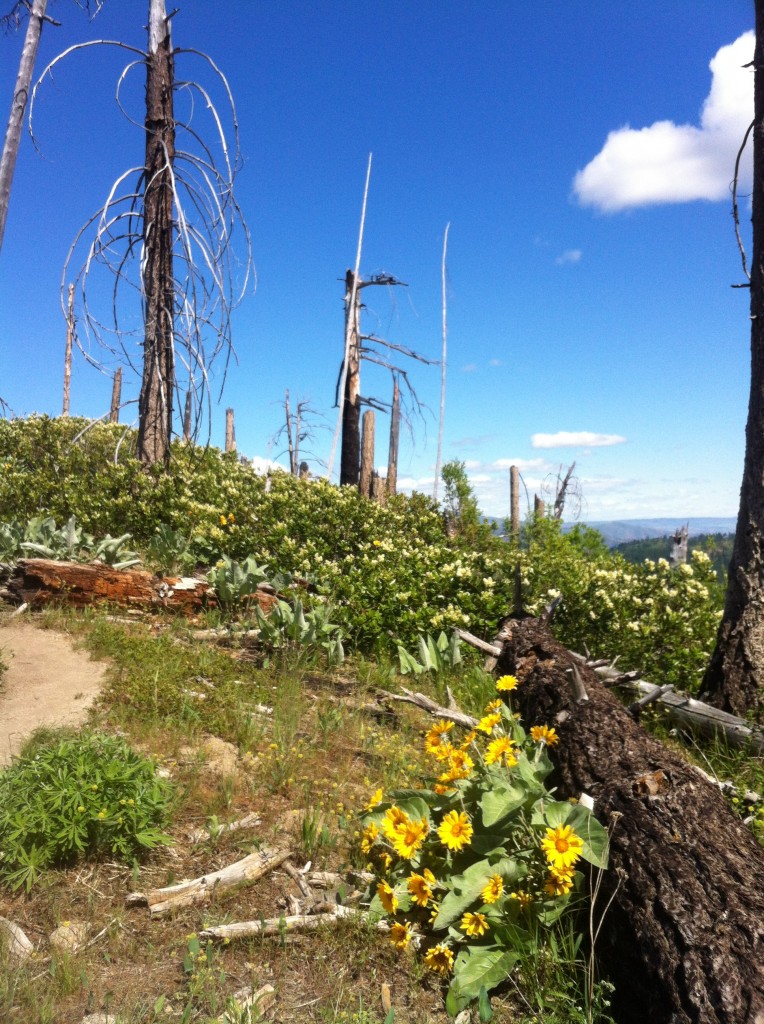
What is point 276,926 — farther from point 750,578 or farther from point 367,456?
point 367,456

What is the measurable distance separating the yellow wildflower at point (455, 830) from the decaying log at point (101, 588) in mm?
4650

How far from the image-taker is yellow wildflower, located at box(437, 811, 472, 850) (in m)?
2.76

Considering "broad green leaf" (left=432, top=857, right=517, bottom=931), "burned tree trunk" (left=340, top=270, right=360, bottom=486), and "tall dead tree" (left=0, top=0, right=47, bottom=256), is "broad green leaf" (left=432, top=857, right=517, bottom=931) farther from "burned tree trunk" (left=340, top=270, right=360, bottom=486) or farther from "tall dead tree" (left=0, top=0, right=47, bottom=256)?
"burned tree trunk" (left=340, top=270, right=360, bottom=486)

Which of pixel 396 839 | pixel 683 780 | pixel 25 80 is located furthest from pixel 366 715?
pixel 25 80

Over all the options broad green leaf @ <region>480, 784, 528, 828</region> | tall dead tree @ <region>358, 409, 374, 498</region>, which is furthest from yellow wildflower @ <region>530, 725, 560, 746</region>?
tall dead tree @ <region>358, 409, 374, 498</region>

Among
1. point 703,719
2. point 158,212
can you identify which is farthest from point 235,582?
point 158,212

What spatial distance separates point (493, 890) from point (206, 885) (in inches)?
51.0

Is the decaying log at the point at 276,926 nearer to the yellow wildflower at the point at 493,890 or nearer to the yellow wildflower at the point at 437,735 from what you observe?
the yellow wildflower at the point at 493,890

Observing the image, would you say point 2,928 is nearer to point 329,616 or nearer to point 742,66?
point 329,616

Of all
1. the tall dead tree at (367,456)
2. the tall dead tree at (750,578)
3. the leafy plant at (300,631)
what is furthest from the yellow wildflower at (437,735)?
the tall dead tree at (367,456)

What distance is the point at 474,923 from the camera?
264 cm

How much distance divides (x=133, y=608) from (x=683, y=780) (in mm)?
5709

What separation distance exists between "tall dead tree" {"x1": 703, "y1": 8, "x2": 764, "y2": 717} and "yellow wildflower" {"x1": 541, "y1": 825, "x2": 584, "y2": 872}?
10.3 feet

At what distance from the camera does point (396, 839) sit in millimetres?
2877
